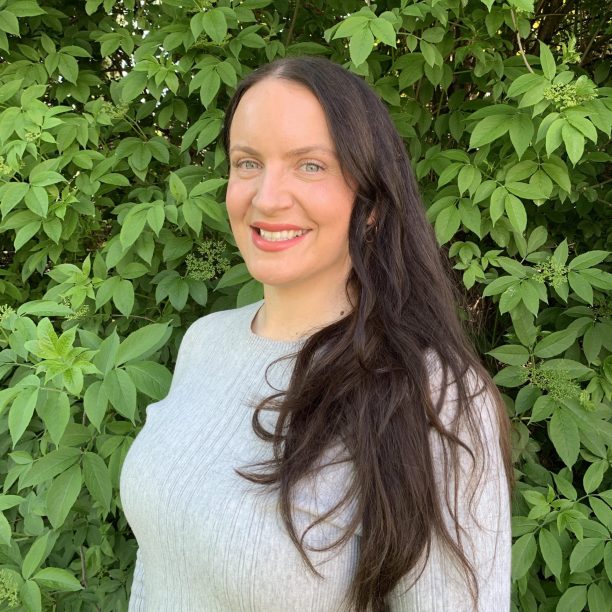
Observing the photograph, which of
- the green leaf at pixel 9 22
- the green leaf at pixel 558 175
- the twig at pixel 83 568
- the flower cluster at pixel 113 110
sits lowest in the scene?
the twig at pixel 83 568

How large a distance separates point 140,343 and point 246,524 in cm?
55

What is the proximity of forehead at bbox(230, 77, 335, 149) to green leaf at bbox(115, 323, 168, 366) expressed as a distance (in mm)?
491

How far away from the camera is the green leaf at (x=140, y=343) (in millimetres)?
1436

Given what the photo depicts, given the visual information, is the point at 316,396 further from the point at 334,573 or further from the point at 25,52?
the point at 25,52

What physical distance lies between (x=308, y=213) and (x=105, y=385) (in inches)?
23.5

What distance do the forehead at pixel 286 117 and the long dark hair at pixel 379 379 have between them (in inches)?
0.7

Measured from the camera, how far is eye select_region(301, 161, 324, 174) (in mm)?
1173

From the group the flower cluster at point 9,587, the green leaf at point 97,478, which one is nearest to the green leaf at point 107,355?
the green leaf at point 97,478

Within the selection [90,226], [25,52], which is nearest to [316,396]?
[90,226]

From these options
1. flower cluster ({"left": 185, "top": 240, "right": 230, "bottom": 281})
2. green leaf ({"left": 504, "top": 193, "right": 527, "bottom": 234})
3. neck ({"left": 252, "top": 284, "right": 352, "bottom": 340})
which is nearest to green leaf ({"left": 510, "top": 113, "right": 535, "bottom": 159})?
green leaf ({"left": 504, "top": 193, "right": 527, "bottom": 234})

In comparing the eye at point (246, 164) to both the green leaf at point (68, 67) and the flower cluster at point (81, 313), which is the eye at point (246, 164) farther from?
the green leaf at point (68, 67)

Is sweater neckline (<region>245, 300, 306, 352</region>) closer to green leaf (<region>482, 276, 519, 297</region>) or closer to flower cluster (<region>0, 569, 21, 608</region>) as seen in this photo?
green leaf (<region>482, 276, 519, 297</region>)

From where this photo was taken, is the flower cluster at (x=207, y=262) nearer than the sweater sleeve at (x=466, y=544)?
No

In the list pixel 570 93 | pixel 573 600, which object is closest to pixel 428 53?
pixel 570 93
